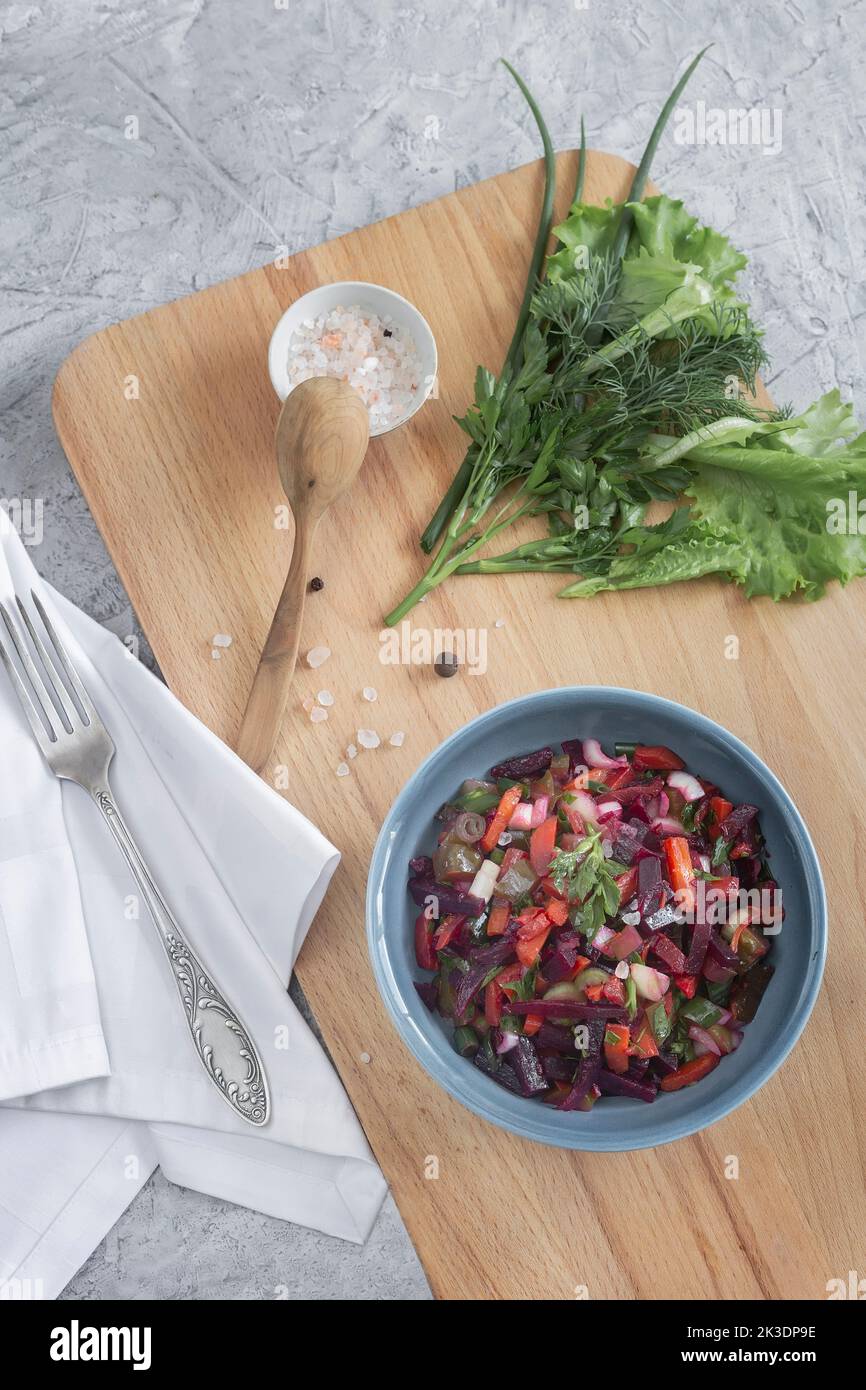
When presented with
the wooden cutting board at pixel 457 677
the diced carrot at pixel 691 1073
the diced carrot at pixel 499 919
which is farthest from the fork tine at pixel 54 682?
the diced carrot at pixel 691 1073

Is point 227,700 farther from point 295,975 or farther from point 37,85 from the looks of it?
point 37,85

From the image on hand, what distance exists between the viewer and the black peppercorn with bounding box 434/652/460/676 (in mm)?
2242

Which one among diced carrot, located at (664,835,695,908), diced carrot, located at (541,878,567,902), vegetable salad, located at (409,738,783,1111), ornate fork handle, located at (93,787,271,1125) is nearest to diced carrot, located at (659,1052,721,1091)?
vegetable salad, located at (409,738,783,1111)

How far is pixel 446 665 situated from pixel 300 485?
47 centimetres

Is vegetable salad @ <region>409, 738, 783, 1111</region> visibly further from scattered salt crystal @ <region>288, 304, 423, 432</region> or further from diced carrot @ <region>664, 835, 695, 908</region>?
scattered salt crystal @ <region>288, 304, 423, 432</region>

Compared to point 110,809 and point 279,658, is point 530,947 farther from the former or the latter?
point 110,809

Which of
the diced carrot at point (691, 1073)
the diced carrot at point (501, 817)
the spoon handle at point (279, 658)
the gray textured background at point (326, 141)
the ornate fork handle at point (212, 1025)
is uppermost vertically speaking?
the gray textured background at point (326, 141)

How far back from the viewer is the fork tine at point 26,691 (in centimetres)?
226

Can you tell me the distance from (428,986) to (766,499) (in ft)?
3.98

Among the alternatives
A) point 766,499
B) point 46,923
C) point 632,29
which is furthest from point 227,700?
point 632,29

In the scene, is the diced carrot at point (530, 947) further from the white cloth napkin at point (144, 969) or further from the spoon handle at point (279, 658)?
the spoon handle at point (279, 658)

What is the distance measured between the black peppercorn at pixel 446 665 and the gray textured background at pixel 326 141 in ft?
2.84

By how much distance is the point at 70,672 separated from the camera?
2.28 meters

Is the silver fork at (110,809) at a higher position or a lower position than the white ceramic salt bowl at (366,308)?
lower
